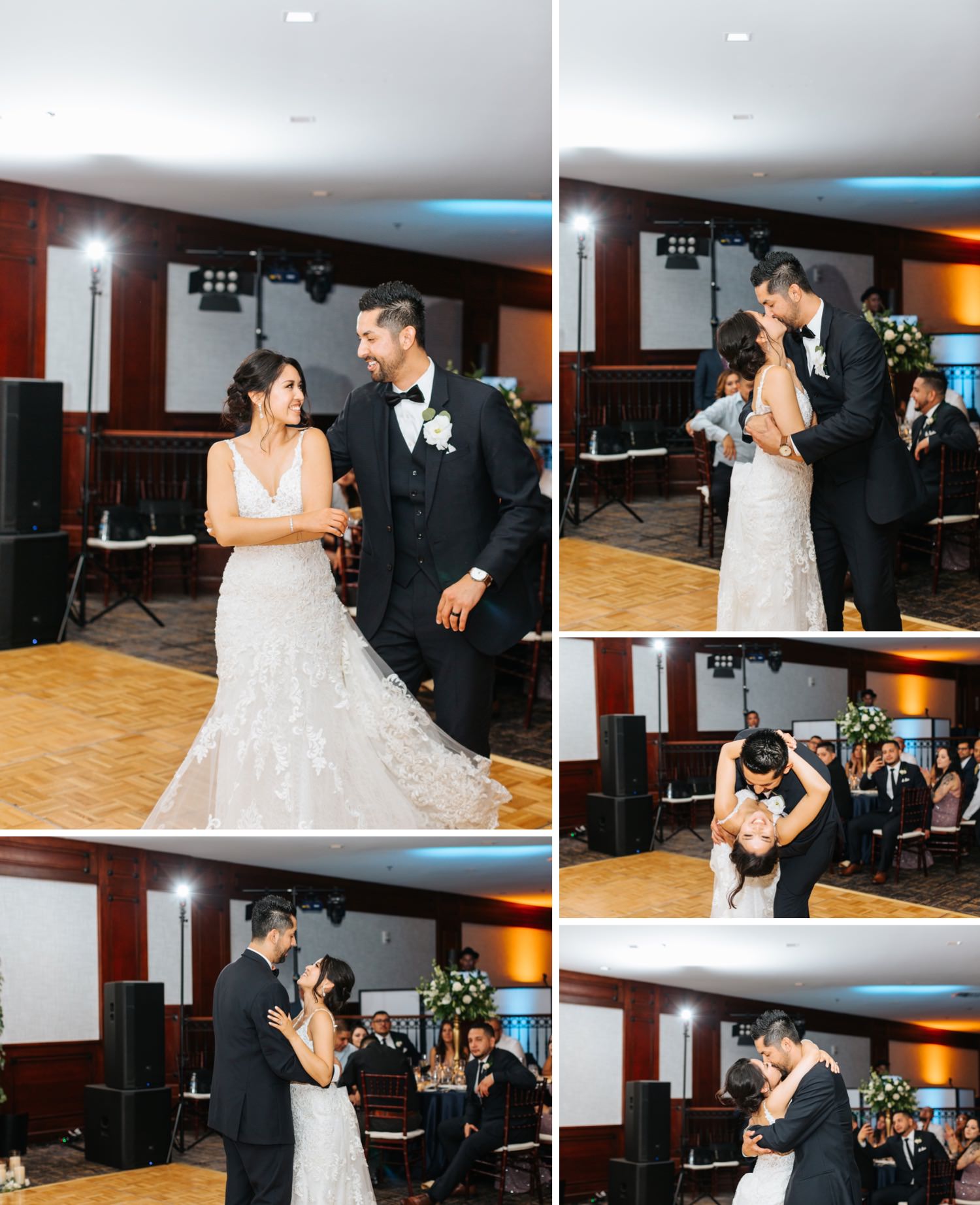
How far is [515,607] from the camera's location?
12.6 feet

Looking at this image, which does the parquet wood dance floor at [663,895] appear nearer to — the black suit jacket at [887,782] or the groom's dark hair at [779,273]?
the black suit jacket at [887,782]

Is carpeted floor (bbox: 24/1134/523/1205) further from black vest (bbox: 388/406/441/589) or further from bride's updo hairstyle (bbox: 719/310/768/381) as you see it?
bride's updo hairstyle (bbox: 719/310/768/381)

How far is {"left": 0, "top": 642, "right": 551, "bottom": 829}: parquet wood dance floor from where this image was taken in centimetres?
471

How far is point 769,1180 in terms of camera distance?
174 inches

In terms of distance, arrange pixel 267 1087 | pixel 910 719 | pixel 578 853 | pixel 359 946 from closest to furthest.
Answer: pixel 910 719
pixel 578 853
pixel 267 1087
pixel 359 946

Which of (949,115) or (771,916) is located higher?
(949,115)

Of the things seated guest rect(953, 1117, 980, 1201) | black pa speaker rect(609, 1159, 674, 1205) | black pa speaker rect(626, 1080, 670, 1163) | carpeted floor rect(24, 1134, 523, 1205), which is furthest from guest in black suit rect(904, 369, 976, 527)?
seated guest rect(953, 1117, 980, 1201)

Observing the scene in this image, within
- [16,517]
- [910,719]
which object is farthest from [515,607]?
[16,517]

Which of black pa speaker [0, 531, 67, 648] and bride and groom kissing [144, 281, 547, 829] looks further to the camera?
black pa speaker [0, 531, 67, 648]

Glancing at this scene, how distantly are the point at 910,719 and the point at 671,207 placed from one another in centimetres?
→ 141

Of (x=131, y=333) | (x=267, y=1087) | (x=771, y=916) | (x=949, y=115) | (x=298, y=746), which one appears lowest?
(x=267, y=1087)

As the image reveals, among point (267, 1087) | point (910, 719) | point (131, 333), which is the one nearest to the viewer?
point (910, 719)

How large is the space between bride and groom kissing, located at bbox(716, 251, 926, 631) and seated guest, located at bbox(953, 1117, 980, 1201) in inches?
283

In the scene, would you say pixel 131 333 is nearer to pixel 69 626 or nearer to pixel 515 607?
pixel 69 626
